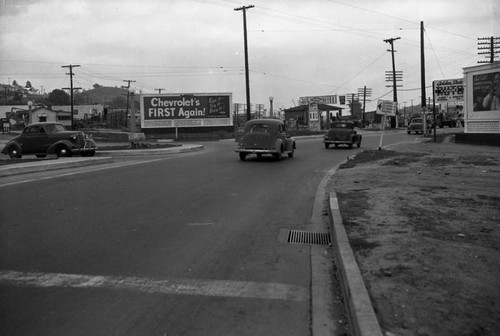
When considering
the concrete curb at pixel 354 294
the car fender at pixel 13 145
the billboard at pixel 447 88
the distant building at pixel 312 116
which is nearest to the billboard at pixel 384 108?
the billboard at pixel 447 88

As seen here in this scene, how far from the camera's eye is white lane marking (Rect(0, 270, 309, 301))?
507cm

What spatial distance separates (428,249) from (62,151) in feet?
69.0

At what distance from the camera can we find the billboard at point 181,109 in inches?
1955

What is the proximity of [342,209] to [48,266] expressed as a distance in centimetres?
525

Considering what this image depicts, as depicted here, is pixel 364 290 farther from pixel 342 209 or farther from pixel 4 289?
pixel 342 209

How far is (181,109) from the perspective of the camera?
4969cm

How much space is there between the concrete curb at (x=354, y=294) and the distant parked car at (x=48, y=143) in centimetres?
1972

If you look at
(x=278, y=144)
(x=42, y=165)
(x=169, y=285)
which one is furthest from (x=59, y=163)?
(x=169, y=285)

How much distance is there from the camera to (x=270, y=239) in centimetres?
754

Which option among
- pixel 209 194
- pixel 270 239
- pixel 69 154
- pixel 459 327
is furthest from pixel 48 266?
pixel 69 154

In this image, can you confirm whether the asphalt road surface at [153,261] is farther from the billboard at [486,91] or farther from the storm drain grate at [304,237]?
the billboard at [486,91]

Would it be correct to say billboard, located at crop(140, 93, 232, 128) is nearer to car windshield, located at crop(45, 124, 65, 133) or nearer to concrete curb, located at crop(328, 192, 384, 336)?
car windshield, located at crop(45, 124, 65, 133)

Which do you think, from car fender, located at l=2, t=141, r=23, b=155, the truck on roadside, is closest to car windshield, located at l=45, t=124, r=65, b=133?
car fender, located at l=2, t=141, r=23, b=155

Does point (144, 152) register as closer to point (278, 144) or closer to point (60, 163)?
point (60, 163)
